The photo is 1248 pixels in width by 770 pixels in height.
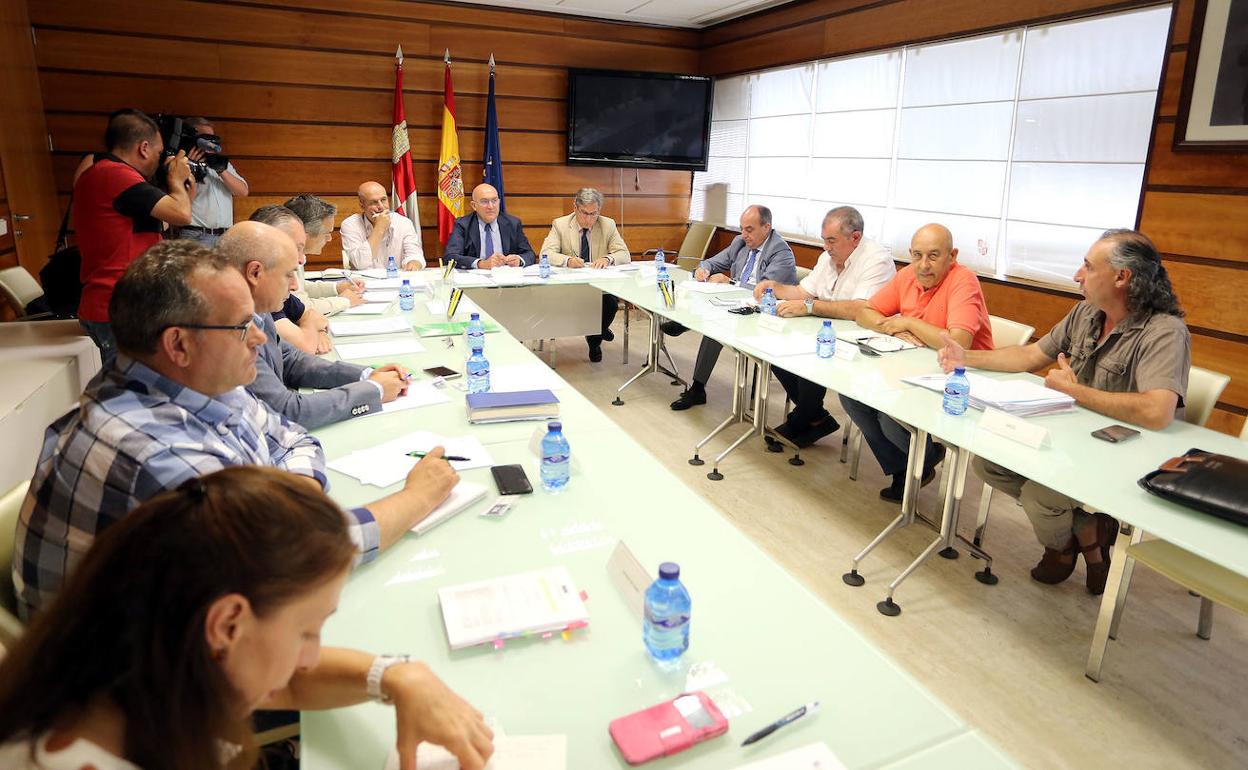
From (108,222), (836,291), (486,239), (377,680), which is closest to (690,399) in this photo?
(836,291)

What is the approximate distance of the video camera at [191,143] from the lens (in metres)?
4.95

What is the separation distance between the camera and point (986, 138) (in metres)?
4.66

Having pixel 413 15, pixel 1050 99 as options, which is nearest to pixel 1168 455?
pixel 1050 99

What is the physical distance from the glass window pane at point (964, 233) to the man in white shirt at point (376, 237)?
3520 millimetres

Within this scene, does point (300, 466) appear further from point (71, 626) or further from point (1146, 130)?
point (1146, 130)

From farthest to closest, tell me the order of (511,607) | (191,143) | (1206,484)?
1. (191,143)
2. (1206,484)
3. (511,607)

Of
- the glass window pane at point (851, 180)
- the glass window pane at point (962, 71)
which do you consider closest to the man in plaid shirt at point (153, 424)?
the glass window pane at point (962, 71)

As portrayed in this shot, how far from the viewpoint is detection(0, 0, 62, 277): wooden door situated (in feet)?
14.9

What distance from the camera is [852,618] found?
2.52m

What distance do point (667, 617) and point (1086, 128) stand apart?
14.0ft

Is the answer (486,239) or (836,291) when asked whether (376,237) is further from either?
(836,291)

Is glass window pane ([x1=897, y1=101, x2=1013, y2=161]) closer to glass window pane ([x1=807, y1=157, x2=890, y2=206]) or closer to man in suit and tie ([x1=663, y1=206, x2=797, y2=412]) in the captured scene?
glass window pane ([x1=807, y1=157, x2=890, y2=206])

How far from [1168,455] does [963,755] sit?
5.13 feet

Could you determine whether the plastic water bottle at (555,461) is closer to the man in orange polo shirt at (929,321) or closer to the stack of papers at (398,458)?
the stack of papers at (398,458)
